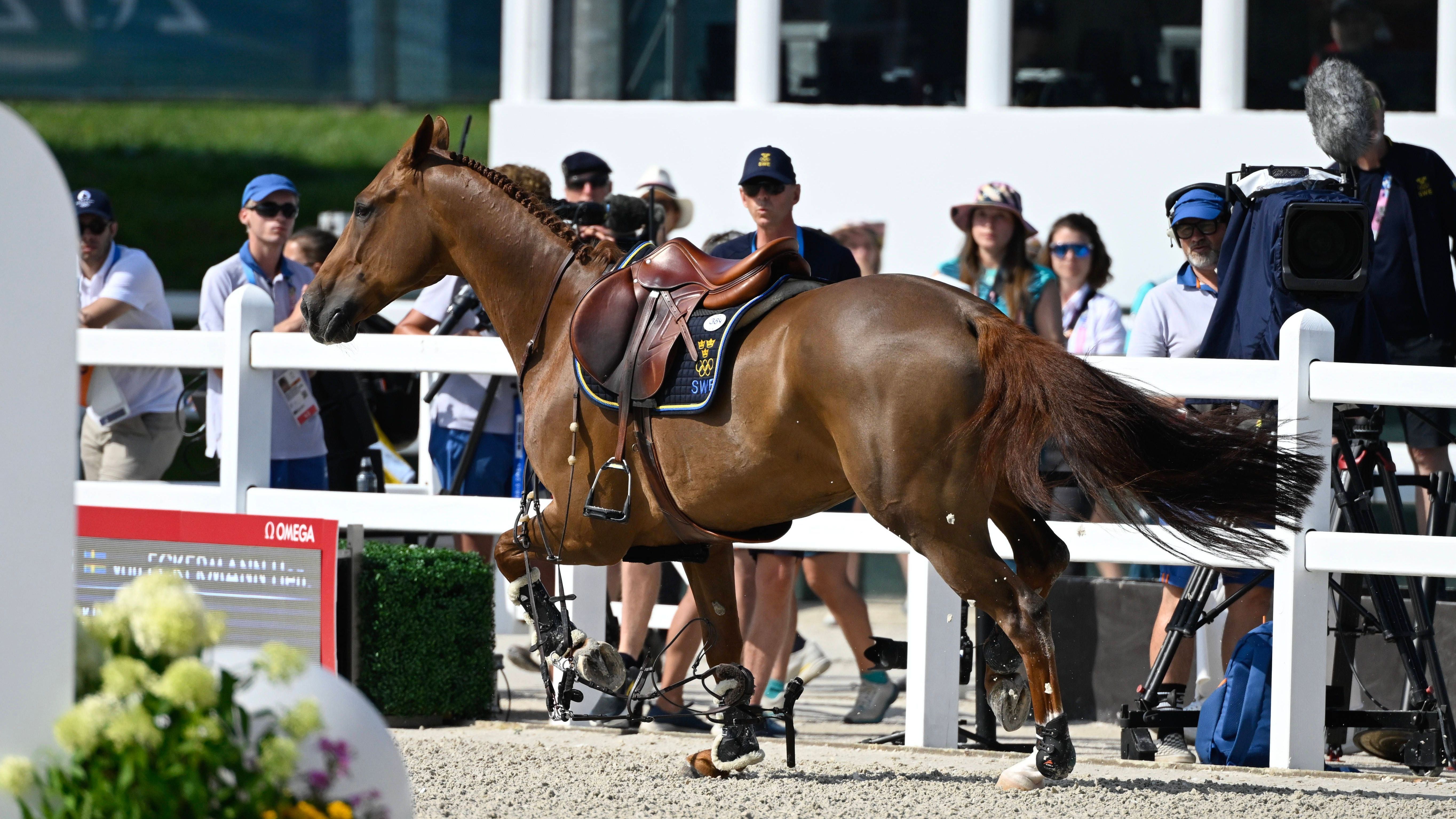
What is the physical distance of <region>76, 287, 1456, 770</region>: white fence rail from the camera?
5.30 meters

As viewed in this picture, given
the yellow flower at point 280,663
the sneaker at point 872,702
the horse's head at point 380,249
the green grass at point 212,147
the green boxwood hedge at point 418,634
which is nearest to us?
the yellow flower at point 280,663

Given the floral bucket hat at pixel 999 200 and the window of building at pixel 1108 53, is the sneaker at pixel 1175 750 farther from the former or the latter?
the window of building at pixel 1108 53

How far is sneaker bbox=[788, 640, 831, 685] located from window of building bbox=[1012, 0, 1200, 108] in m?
4.09

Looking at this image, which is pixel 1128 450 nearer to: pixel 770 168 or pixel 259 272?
pixel 770 168

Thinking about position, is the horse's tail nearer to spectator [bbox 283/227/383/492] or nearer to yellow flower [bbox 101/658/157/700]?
yellow flower [bbox 101/658/157/700]

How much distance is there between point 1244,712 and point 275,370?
3.84m

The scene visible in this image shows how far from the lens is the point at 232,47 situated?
21.5 m

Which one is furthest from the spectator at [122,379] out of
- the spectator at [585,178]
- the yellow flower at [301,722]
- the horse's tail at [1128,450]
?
the yellow flower at [301,722]

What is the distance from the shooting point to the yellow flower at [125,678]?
8.57ft

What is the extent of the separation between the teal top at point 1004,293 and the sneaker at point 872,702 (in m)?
1.62

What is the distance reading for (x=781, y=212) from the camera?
590 cm

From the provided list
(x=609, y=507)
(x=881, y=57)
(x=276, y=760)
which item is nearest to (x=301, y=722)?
(x=276, y=760)

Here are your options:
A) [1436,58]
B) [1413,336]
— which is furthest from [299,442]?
[1436,58]

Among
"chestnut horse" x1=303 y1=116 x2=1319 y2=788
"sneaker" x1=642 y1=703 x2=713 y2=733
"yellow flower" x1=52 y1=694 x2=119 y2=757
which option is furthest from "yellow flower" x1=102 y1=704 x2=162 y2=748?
"sneaker" x1=642 y1=703 x2=713 y2=733
